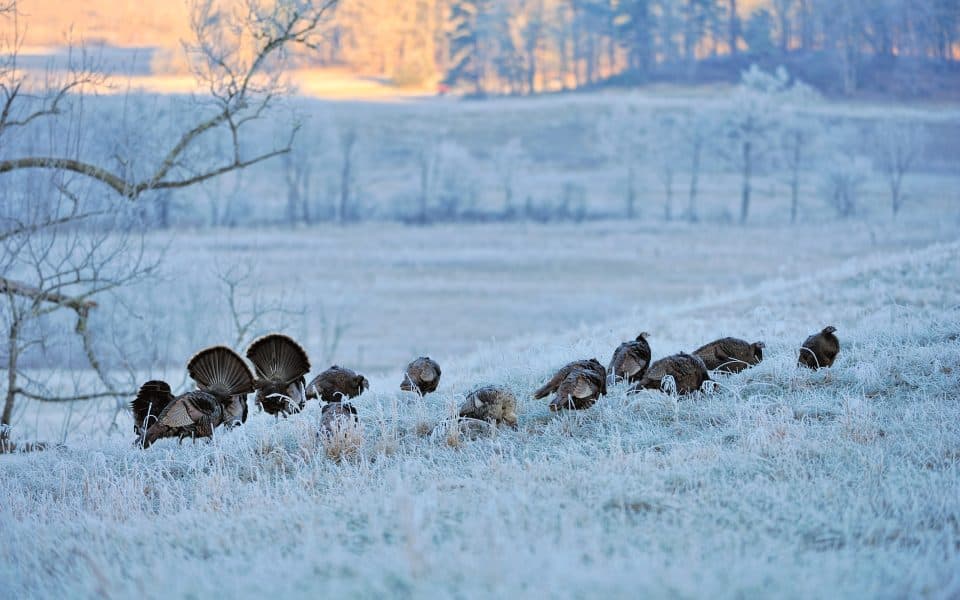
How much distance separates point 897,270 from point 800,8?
96.9 m

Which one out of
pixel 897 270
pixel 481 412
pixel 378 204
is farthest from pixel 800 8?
pixel 481 412

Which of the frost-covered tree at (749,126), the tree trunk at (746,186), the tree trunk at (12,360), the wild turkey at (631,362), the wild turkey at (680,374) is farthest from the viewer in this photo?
the frost-covered tree at (749,126)

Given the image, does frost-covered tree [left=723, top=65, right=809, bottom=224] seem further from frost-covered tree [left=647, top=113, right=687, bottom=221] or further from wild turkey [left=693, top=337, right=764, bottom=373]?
wild turkey [left=693, top=337, right=764, bottom=373]

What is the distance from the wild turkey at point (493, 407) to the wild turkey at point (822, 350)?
2179mm

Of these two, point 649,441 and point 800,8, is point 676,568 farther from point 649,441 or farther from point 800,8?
point 800,8

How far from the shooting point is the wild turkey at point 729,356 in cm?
676

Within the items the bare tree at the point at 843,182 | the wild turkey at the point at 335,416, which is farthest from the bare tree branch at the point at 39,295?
the bare tree at the point at 843,182

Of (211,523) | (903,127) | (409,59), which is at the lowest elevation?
(211,523)

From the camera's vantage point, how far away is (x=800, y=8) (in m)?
105

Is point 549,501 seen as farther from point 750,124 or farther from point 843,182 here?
point 750,124

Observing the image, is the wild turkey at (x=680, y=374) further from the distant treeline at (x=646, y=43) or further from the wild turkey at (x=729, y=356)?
the distant treeline at (x=646, y=43)

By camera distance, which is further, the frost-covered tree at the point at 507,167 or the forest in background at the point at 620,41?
the forest in background at the point at 620,41

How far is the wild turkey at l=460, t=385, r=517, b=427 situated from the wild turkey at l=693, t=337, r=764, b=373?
5.12 ft

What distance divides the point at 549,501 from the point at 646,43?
342 ft
